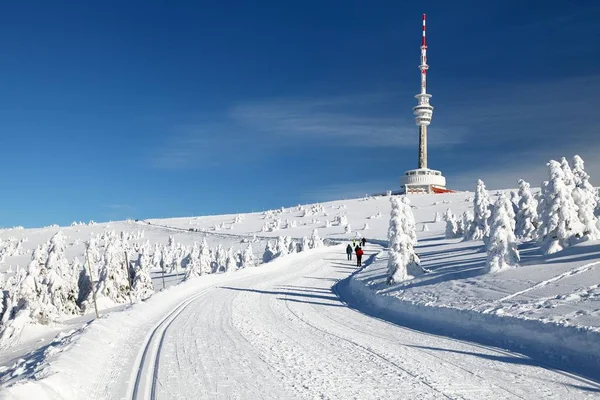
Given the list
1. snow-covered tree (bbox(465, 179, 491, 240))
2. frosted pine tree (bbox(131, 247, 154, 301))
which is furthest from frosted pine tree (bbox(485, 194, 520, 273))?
frosted pine tree (bbox(131, 247, 154, 301))

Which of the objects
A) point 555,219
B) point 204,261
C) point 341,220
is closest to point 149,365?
point 555,219

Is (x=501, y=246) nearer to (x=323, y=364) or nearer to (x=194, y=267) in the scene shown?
(x=323, y=364)

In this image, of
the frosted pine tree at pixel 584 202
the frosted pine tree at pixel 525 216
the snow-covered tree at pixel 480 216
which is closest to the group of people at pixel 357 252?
the snow-covered tree at pixel 480 216

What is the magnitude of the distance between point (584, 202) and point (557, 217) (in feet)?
13.4

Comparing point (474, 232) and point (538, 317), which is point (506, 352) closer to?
point (538, 317)

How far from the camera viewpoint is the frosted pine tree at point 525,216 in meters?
43.9

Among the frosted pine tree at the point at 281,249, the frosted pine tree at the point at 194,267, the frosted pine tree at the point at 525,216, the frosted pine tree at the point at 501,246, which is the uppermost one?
the frosted pine tree at the point at 525,216

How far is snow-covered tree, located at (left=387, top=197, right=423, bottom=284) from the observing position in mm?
23125

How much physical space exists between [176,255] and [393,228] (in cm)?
9754

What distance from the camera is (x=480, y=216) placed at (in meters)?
53.7

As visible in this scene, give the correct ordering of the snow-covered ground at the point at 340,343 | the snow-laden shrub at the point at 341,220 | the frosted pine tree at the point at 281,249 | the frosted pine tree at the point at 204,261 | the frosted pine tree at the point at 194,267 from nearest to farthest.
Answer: the snow-covered ground at the point at 340,343 → the frosted pine tree at the point at 281,249 → the frosted pine tree at the point at 194,267 → the frosted pine tree at the point at 204,261 → the snow-laden shrub at the point at 341,220

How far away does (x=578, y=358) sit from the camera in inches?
382

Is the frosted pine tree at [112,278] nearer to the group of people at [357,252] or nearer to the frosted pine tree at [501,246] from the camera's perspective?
the group of people at [357,252]

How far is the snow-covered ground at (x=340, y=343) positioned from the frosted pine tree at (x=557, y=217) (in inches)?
33.3
